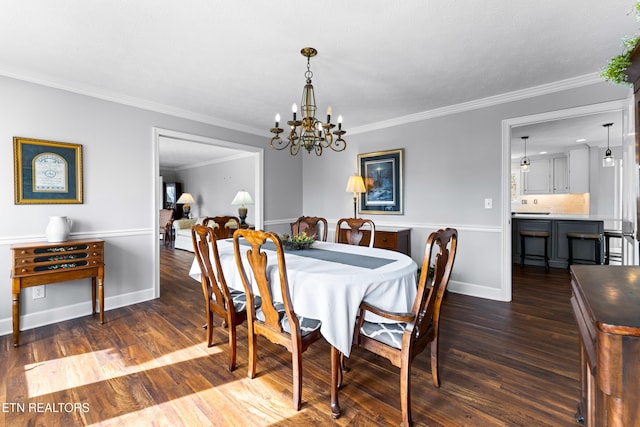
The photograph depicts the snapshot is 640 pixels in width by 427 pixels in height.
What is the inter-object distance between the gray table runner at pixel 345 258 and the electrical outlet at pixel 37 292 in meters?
2.42

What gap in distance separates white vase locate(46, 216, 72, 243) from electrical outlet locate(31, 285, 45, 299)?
1.65 ft

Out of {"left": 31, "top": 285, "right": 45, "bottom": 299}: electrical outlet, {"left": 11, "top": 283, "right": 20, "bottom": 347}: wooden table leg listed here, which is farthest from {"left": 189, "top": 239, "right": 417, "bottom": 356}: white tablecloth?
{"left": 31, "top": 285, "right": 45, "bottom": 299}: electrical outlet

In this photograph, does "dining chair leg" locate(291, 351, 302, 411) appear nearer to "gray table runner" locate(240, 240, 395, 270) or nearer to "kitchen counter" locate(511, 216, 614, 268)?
"gray table runner" locate(240, 240, 395, 270)

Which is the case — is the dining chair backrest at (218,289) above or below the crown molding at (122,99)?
below

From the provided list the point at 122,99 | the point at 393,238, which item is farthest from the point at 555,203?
the point at 122,99

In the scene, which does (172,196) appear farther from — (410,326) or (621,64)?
(621,64)

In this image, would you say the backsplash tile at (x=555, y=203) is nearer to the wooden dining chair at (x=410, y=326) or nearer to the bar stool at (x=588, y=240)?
the bar stool at (x=588, y=240)

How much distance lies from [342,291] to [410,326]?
0.38 meters

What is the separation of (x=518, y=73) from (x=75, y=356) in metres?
4.45

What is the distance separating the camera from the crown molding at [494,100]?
2.86 meters

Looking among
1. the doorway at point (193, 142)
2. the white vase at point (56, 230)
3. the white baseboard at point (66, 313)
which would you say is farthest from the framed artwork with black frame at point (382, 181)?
the white vase at point (56, 230)

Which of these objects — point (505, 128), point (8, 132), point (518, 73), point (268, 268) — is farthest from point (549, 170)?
point (8, 132)

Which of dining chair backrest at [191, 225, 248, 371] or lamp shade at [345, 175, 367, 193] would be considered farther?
lamp shade at [345, 175, 367, 193]

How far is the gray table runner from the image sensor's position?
198 centimetres
